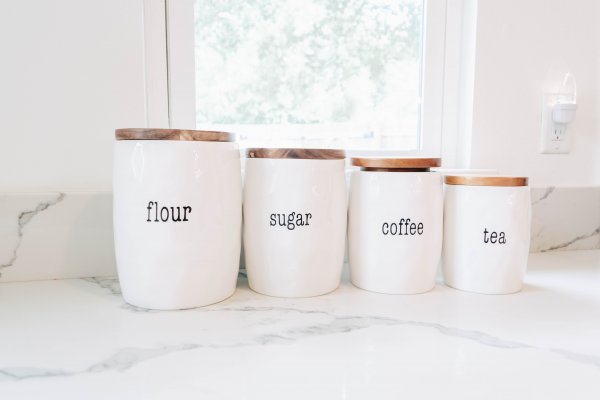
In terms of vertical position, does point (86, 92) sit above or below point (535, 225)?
above

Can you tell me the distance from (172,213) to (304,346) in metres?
0.25

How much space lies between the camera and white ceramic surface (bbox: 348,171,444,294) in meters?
0.74

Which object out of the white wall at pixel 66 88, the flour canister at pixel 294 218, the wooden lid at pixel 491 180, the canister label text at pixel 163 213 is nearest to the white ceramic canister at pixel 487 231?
the wooden lid at pixel 491 180

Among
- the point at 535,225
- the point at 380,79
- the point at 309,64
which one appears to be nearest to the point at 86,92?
the point at 309,64

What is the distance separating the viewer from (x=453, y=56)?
42.8 inches

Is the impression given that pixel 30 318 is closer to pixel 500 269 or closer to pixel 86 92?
pixel 86 92

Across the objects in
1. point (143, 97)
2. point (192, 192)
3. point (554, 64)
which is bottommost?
point (192, 192)

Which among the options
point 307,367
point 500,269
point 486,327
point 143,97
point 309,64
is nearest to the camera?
point 307,367

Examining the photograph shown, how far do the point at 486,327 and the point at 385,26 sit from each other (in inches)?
29.0

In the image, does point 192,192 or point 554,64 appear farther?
point 554,64

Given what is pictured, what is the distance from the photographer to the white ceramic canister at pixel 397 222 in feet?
2.41

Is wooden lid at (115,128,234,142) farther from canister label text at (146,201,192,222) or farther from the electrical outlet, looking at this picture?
the electrical outlet

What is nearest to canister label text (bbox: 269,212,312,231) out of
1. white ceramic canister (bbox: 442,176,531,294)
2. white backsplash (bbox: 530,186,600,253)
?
white ceramic canister (bbox: 442,176,531,294)

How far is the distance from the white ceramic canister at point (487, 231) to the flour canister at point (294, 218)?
7.4 inches
